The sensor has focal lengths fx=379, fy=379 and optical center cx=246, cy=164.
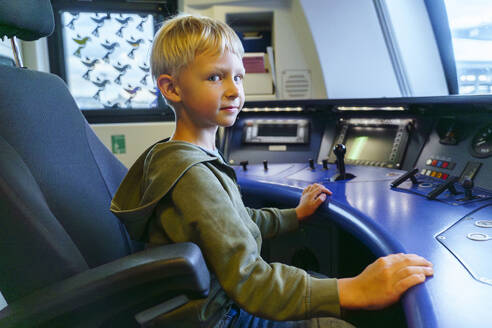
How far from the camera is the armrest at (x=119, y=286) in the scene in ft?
1.87

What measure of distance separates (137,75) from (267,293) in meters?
2.28

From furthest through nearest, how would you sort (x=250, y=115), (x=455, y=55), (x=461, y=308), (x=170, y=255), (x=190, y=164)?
(x=250, y=115) → (x=455, y=55) → (x=190, y=164) → (x=170, y=255) → (x=461, y=308)

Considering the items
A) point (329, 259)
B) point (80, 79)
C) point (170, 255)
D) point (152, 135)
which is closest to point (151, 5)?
point (80, 79)

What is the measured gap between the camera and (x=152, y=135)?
247 cm

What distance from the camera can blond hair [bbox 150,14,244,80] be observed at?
848mm

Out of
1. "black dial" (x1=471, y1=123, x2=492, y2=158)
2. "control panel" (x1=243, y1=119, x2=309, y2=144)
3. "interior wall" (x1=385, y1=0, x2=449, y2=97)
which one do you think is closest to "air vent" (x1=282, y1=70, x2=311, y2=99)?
"control panel" (x1=243, y1=119, x2=309, y2=144)

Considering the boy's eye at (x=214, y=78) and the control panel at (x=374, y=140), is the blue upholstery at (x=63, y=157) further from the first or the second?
the control panel at (x=374, y=140)

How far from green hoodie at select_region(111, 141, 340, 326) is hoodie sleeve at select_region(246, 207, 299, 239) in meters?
0.35

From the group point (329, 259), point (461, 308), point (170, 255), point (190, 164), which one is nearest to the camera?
point (461, 308)

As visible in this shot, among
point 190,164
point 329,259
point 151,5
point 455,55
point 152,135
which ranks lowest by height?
point 329,259

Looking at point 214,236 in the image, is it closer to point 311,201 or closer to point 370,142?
point 311,201

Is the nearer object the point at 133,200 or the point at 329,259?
the point at 133,200

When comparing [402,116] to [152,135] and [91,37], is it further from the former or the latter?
[91,37]

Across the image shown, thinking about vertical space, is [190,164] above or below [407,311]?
above
